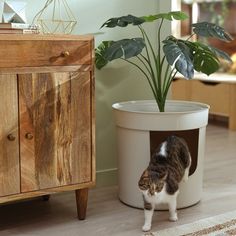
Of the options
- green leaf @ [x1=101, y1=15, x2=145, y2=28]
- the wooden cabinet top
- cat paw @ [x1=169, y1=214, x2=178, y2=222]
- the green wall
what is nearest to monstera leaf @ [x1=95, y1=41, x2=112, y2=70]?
the green wall

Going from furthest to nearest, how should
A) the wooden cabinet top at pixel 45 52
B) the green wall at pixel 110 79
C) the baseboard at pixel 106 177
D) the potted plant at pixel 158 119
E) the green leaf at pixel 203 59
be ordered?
the baseboard at pixel 106 177, the green wall at pixel 110 79, the green leaf at pixel 203 59, the potted plant at pixel 158 119, the wooden cabinet top at pixel 45 52

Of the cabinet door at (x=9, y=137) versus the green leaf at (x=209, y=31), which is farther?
the green leaf at (x=209, y=31)

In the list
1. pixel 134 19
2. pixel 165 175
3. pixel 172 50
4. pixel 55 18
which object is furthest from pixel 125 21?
pixel 165 175

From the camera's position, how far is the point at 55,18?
7.38ft

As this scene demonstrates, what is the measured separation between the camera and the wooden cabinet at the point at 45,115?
1.74 m

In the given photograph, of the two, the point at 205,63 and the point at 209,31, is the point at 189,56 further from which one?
the point at 205,63

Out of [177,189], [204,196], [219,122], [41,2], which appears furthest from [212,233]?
[219,122]

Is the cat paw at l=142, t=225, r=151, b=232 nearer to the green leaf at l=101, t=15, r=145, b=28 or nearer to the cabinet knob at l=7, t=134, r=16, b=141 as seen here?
the cabinet knob at l=7, t=134, r=16, b=141

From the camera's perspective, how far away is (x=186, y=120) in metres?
2.07

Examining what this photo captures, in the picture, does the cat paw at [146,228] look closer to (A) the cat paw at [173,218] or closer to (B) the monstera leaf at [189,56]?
(A) the cat paw at [173,218]

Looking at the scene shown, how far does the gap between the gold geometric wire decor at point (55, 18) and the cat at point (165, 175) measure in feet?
2.60

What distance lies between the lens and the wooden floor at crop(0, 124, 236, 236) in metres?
1.92

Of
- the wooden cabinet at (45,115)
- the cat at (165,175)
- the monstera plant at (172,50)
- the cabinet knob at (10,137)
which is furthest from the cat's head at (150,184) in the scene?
the cabinet knob at (10,137)

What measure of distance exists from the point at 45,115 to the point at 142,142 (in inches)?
20.4
